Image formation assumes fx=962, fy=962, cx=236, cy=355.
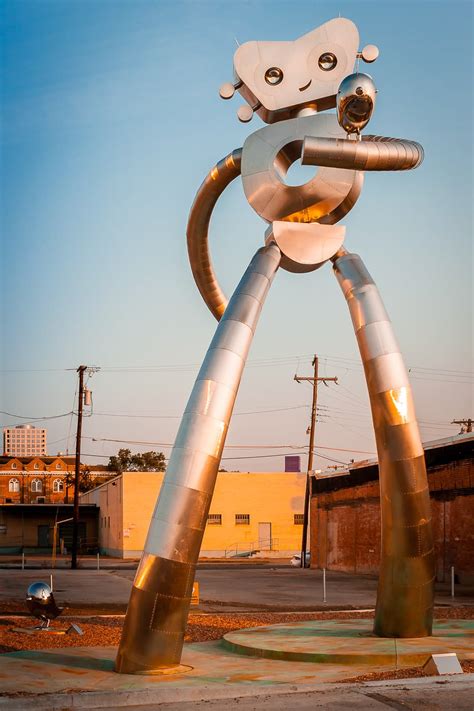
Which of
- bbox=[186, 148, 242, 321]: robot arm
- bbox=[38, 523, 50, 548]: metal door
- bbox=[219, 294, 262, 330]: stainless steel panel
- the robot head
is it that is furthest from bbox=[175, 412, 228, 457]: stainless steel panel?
bbox=[38, 523, 50, 548]: metal door

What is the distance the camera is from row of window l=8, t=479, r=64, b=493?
109m

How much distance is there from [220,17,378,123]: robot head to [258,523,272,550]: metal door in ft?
182

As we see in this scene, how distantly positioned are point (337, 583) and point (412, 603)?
855 inches

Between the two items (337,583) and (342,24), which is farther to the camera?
(337,583)

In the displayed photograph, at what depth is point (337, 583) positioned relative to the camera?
116 feet

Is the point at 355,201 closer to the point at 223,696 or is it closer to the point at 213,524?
the point at 223,696

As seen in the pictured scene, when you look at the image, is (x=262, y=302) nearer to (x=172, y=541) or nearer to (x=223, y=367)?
(x=223, y=367)

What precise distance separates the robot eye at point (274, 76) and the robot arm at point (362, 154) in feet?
7.56

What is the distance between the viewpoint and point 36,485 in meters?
110

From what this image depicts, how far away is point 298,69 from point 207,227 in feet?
10.0

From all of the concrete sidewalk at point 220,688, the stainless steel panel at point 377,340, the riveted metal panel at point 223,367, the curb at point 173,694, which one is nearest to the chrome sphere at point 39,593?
the concrete sidewalk at point 220,688

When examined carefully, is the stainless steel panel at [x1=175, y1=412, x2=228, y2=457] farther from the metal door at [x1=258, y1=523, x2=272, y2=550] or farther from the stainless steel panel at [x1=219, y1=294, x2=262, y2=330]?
the metal door at [x1=258, y1=523, x2=272, y2=550]

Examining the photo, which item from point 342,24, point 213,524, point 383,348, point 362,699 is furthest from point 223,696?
point 213,524

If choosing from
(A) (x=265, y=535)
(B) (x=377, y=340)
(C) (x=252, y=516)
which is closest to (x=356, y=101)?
(B) (x=377, y=340)
